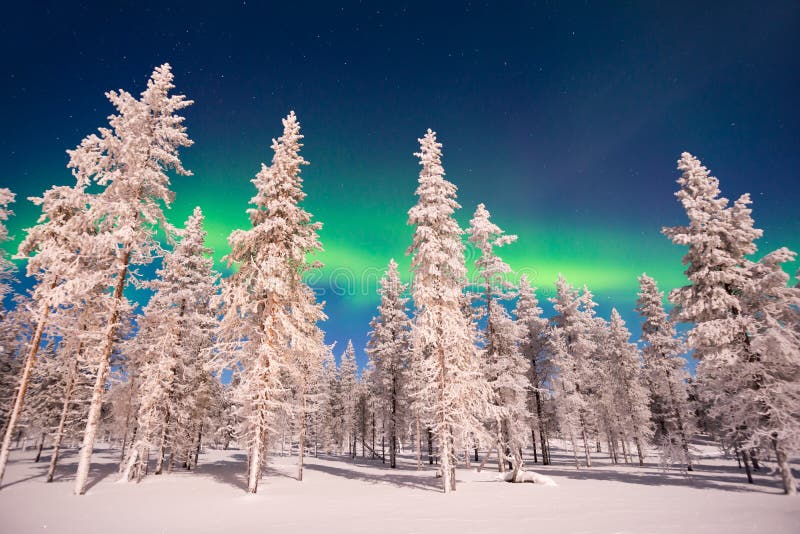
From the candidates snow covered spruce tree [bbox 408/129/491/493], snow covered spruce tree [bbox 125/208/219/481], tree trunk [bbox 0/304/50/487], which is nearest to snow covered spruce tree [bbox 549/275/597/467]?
snow covered spruce tree [bbox 408/129/491/493]

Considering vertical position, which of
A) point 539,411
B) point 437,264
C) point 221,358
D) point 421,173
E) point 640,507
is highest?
point 421,173

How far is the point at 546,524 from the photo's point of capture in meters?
9.61

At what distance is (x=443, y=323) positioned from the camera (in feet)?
60.7

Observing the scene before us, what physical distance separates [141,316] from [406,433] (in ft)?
89.6

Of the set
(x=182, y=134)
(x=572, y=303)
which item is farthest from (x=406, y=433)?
(x=182, y=134)

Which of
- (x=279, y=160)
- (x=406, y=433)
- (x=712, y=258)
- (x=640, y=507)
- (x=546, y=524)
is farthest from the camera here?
(x=406, y=433)

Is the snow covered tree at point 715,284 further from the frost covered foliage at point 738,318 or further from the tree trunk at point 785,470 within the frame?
the tree trunk at point 785,470

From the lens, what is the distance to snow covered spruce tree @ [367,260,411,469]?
3531cm

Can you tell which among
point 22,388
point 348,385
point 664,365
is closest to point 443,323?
point 22,388

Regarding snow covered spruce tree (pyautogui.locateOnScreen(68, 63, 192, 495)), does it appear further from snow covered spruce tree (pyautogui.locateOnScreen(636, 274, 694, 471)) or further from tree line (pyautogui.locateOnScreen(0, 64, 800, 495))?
snow covered spruce tree (pyautogui.locateOnScreen(636, 274, 694, 471))

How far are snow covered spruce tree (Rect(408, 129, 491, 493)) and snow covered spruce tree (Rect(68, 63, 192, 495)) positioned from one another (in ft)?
39.6

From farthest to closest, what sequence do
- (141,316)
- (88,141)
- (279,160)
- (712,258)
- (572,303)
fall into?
(572,303), (141,316), (712,258), (279,160), (88,141)

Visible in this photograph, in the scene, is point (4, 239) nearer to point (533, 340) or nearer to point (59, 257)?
point (59, 257)

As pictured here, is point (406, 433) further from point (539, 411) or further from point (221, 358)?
point (221, 358)
